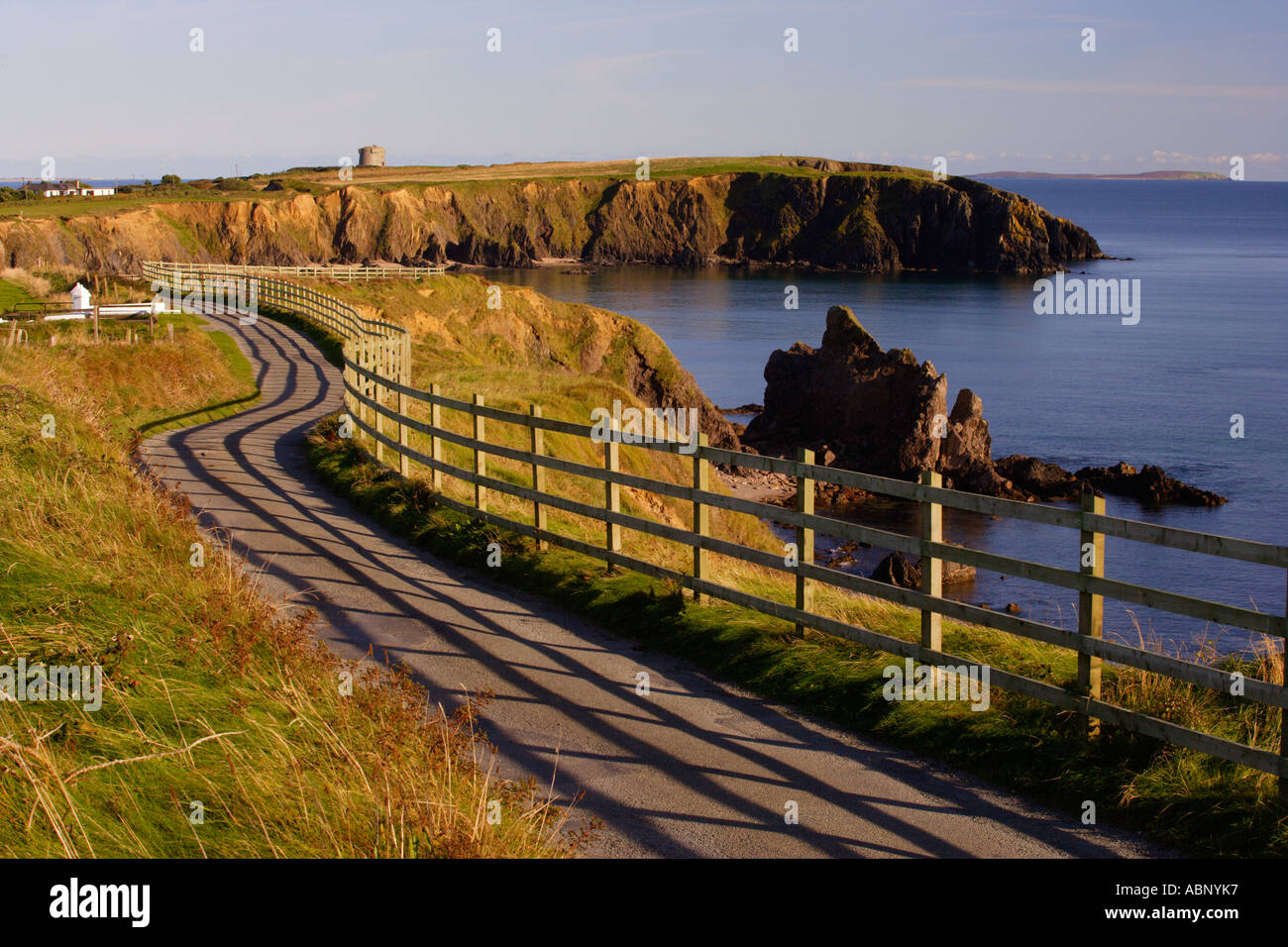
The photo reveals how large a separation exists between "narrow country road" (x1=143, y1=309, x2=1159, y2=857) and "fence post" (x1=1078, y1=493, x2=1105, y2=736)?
923 millimetres

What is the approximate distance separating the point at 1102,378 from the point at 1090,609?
84783 millimetres

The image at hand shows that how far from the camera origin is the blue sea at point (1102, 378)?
41.1m

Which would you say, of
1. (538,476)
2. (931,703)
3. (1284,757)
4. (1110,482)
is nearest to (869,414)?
(1110,482)

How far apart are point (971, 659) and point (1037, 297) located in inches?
5844

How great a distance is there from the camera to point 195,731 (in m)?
6.35

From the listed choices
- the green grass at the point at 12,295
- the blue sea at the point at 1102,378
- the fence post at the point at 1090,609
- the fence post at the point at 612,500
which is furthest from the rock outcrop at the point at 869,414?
the fence post at the point at 1090,609

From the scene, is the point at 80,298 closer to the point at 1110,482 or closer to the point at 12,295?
the point at 12,295

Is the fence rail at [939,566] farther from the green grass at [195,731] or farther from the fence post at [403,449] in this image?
the green grass at [195,731]

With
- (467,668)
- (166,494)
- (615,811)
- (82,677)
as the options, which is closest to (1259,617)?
(615,811)

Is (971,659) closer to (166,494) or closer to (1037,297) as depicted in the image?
(166,494)

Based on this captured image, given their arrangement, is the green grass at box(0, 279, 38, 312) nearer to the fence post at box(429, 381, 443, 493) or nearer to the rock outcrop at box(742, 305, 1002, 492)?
the rock outcrop at box(742, 305, 1002, 492)

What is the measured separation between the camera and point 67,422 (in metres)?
16.5

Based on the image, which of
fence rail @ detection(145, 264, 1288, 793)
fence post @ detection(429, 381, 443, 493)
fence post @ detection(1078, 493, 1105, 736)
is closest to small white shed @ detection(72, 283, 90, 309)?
fence post @ detection(429, 381, 443, 493)
